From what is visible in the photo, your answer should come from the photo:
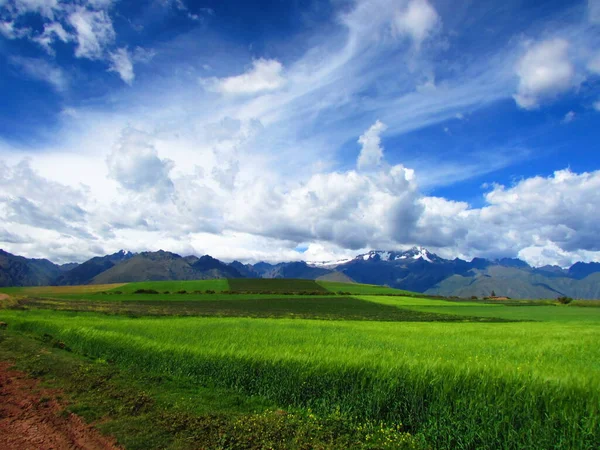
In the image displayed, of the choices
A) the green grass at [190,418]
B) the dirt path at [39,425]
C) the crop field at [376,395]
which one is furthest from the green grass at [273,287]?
the dirt path at [39,425]

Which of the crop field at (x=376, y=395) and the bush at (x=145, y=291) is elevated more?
the crop field at (x=376, y=395)

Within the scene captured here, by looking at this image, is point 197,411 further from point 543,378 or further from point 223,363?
point 543,378

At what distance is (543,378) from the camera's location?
8.73 meters

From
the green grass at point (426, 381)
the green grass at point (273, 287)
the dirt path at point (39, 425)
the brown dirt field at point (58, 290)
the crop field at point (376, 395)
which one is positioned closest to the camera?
the green grass at point (426, 381)

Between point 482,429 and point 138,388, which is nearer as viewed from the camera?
point 482,429

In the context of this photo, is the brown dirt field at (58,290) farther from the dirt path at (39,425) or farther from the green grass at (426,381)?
the dirt path at (39,425)

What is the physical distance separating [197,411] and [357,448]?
4.98 meters

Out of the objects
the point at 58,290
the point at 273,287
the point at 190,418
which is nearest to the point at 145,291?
the point at 58,290

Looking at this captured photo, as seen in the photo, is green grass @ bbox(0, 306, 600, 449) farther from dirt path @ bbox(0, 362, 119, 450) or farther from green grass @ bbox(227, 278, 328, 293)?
green grass @ bbox(227, 278, 328, 293)

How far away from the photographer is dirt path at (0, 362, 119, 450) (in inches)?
359

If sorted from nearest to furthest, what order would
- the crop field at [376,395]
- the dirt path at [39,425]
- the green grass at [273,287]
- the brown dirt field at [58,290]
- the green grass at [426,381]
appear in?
the green grass at [426,381]
the crop field at [376,395]
the dirt path at [39,425]
the brown dirt field at [58,290]
the green grass at [273,287]

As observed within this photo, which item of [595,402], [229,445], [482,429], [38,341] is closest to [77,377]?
[229,445]

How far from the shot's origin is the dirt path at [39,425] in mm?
9117

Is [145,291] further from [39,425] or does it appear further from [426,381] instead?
[426,381]
